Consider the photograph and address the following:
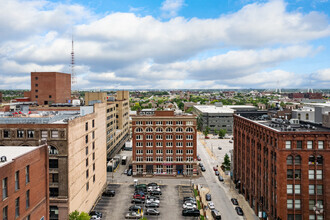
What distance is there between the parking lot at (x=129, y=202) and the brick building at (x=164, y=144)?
11318 millimetres

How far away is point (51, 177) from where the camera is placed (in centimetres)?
5488

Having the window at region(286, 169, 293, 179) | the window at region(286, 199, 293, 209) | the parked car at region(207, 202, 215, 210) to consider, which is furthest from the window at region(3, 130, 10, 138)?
the window at region(286, 199, 293, 209)

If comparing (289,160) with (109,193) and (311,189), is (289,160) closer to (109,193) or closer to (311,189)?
(311,189)

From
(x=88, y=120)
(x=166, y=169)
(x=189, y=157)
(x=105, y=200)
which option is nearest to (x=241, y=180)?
(x=189, y=157)

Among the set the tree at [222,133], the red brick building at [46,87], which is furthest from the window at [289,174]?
the tree at [222,133]

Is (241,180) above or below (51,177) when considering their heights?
below

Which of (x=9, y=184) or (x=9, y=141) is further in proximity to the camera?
(x=9, y=141)

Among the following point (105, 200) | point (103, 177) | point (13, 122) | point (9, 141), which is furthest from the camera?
point (103, 177)

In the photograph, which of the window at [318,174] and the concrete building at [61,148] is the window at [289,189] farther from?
the concrete building at [61,148]

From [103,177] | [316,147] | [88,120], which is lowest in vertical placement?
[103,177]

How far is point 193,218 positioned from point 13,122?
160 ft

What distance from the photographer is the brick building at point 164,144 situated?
101438mm

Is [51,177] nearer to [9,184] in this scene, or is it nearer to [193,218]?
[9,184]

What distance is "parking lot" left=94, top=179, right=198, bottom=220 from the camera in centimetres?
7112
